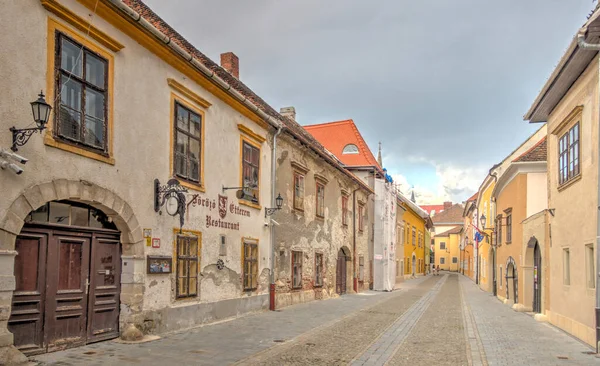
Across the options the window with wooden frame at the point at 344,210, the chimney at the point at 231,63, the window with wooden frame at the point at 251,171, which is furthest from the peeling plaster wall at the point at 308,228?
the chimney at the point at 231,63

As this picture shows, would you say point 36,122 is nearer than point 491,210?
Yes

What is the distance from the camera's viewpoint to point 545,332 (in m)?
13.8

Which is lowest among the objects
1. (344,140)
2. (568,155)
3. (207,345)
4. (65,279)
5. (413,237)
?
(207,345)

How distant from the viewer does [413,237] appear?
175 feet

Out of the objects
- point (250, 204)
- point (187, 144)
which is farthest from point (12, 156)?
point (250, 204)

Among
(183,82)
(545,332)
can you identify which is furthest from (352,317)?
(183,82)

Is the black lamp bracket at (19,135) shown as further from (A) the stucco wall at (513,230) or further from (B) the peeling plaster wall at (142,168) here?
(A) the stucco wall at (513,230)

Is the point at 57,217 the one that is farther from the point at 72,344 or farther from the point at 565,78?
→ the point at 565,78

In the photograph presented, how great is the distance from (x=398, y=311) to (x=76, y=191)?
13143 millimetres

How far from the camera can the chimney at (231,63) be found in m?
20.2

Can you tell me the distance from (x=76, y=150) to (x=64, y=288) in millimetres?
2412

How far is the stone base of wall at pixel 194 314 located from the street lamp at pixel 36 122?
14.8ft

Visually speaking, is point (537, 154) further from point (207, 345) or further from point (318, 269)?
point (207, 345)

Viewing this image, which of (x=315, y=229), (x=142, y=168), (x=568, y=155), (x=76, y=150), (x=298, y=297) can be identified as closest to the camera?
(x=76, y=150)
